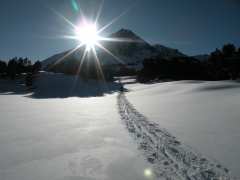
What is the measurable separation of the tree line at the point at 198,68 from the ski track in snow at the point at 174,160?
46.9 metres

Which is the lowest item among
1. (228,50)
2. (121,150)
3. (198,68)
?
(121,150)

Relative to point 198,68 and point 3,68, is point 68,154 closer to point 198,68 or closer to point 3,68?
point 198,68

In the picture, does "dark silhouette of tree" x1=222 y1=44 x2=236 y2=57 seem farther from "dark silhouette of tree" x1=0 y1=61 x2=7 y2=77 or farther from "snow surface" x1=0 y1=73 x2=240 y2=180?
"dark silhouette of tree" x1=0 y1=61 x2=7 y2=77

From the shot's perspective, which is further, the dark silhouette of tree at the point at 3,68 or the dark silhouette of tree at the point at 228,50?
the dark silhouette of tree at the point at 3,68

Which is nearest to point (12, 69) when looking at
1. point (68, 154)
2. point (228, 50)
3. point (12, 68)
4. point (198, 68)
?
point (12, 68)

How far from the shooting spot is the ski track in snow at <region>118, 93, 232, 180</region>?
4238 mm

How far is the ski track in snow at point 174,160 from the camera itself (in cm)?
424

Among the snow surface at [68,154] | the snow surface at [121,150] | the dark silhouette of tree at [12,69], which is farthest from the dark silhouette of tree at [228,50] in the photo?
the dark silhouette of tree at [12,69]

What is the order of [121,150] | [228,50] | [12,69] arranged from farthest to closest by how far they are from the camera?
[12,69], [228,50], [121,150]

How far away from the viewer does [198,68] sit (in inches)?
2511

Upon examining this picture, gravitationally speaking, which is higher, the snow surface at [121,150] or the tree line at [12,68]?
the tree line at [12,68]

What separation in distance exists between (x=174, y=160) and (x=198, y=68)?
64.0 m

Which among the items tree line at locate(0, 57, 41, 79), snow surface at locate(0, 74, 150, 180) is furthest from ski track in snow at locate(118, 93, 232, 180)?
tree line at locate(0, 57, 41, 79)

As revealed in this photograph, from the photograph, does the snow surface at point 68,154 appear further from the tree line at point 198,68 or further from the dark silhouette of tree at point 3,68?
the dark silhouette of tree at point 3,68
